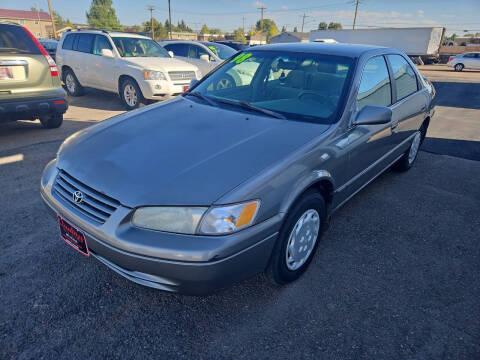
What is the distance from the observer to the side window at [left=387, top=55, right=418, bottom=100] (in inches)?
142

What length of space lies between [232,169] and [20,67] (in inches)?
179

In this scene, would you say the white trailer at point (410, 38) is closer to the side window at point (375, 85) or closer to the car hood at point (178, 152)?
the side window at point (375, 85)

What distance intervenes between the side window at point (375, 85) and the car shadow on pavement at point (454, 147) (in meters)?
2.97

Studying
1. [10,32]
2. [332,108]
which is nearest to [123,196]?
[332,108]

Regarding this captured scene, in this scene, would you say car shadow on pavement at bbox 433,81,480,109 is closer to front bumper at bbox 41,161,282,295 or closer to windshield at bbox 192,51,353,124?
windshield at bbox 192,51,353,124

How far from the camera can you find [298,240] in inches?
91.5

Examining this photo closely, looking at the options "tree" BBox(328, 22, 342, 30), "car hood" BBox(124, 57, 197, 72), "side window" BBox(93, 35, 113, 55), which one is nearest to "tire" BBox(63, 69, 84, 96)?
"side window" BBox(93, 35, 113, 55)

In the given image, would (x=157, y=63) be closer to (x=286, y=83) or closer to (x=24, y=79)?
(x=24, y=79)

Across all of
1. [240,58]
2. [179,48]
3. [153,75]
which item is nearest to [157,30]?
[179,48]

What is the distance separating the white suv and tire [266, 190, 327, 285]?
600 centimetres

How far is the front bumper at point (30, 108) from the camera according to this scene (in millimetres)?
4715

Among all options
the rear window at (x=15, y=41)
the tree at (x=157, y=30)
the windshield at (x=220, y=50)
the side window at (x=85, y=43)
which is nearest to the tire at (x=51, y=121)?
the rear window at (x=15, y=41)

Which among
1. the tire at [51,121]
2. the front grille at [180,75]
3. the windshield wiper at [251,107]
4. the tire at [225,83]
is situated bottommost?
the tire at [51,121]

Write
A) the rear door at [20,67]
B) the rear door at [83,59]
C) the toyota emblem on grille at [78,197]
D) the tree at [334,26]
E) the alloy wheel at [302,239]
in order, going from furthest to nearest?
the tree at [334,26]
the rear door at [83,59]
the rear door at [20,67]
the alloy wheel at [302,239]
the toyota emblem on grille at [78,197]
